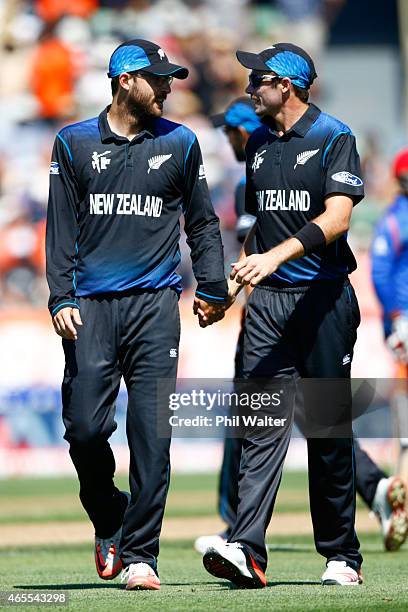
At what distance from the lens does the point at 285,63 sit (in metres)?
6.40

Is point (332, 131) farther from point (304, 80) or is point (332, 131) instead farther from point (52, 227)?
point (52, 227)

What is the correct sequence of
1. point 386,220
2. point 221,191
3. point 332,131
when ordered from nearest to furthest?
point 332,131
point 386,220
point 221,191

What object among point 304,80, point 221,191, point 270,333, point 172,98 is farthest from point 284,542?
point 172,98

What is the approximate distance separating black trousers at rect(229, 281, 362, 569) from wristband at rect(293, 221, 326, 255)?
15.5 inches

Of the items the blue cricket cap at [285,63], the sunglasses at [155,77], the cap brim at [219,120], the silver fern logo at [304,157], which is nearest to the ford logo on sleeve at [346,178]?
the silver fern logo at [304,157]

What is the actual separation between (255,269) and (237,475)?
2.84 meters

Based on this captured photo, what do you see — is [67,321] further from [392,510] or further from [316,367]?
[392,510]

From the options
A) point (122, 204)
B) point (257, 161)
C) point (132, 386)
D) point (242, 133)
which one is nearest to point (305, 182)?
point (257, 161)

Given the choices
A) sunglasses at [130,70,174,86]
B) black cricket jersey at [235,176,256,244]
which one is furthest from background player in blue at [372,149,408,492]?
sunglasses at [130,70,174,86]

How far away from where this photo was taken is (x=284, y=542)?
31.9 ft

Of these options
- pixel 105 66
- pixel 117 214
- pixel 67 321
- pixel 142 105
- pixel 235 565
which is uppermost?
pixel 105 66

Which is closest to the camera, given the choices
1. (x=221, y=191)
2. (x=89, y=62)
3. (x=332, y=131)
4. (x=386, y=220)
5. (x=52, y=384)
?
(x=332, y=131)

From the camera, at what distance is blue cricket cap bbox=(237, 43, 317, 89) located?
639 cm

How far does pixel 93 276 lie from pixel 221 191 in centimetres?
1411
